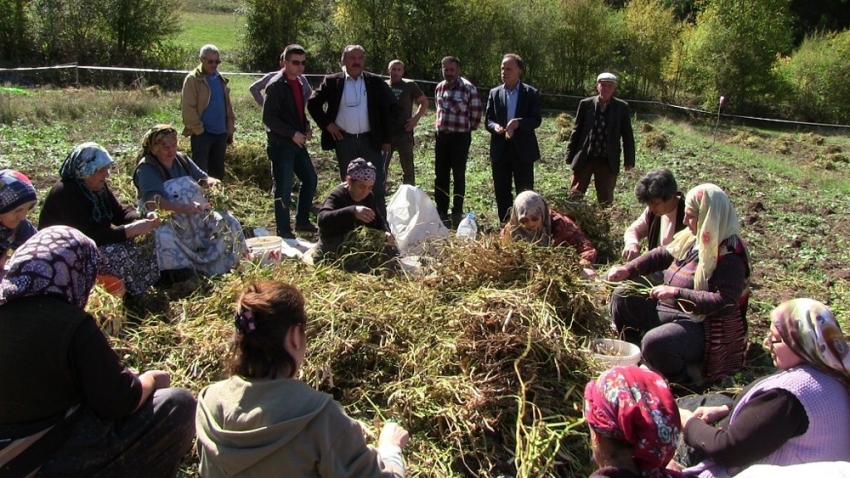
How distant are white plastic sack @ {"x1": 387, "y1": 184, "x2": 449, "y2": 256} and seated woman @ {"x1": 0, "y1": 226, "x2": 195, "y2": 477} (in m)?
3.30

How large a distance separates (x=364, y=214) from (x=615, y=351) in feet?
6.71

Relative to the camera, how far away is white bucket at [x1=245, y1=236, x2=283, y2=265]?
491cm

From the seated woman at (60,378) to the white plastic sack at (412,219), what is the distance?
3.30 meters

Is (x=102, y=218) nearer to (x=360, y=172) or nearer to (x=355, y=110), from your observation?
(x=360, y=172)

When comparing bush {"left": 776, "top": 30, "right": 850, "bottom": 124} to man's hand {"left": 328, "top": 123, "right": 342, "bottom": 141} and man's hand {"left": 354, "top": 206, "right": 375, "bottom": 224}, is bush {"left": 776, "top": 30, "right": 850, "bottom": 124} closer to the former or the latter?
man's hand {"left": 328, "top": 123, "right": 342, "bottom": 141}

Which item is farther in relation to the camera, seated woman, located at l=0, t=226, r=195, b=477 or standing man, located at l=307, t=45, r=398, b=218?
standing man, located at l=307, t=45, r=398, b=218

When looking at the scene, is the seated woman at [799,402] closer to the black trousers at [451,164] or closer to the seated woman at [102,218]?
the seated woman at [102,218]

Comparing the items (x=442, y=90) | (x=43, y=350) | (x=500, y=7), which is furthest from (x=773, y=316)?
(x=500, y=7)

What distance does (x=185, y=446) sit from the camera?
2705 mm

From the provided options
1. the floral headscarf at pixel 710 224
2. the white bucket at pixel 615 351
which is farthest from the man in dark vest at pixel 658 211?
the white bucket at pixel 615 351

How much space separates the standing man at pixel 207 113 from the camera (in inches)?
254

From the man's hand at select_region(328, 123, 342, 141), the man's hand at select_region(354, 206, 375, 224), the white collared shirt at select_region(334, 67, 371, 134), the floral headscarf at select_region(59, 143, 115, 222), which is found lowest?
the man's hand at select_region(354, 206, 375, 224)

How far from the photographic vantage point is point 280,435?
1835 mm

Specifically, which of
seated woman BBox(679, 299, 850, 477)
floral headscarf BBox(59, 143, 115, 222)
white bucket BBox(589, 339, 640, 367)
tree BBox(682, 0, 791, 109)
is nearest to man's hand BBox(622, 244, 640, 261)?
white bucket BBox(589, 339, 640, 367)
